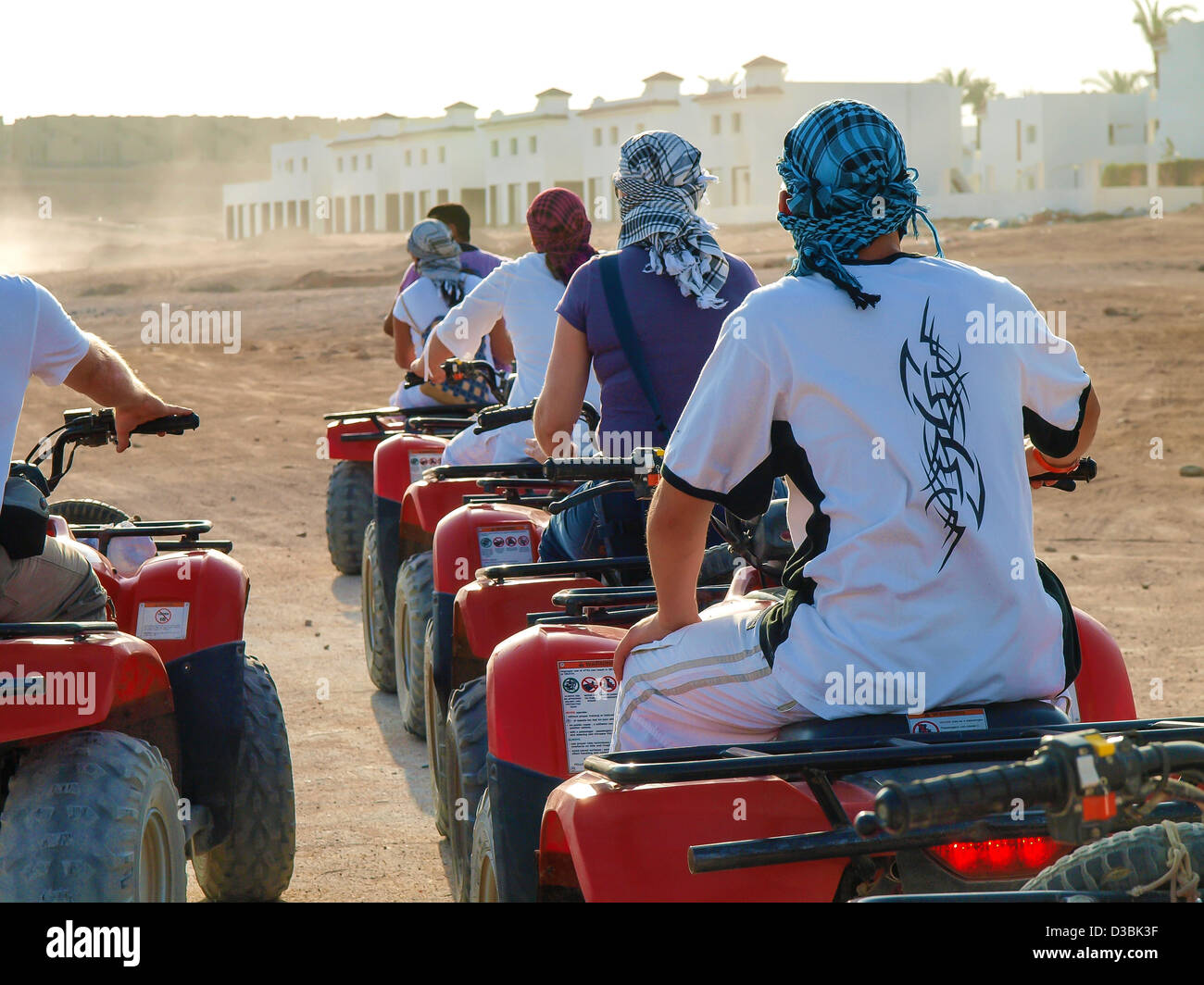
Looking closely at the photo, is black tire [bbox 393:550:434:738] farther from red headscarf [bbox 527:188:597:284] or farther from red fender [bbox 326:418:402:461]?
red fender [bbox 326:418:402:461]

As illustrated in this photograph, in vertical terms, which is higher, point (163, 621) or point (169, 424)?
point (169, 424)

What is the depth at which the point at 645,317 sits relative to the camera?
4547 mm

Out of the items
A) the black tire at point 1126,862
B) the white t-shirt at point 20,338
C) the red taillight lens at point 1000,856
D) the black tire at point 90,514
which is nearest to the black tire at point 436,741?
the black tire at point 90,514

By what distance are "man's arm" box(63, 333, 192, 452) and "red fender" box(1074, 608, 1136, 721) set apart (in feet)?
7.16

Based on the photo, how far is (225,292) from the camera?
38312 millimetres

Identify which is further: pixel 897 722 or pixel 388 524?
pixel 388 524

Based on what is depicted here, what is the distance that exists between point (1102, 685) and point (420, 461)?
16.0 feet

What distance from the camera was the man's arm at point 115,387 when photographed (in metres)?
3.61

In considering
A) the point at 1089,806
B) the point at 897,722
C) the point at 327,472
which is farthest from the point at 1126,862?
the point at 327,472

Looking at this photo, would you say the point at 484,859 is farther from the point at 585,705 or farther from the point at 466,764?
the point at 466,764

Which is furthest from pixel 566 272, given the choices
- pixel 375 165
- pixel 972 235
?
pixel 375 165

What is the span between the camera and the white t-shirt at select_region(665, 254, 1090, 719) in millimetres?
2619

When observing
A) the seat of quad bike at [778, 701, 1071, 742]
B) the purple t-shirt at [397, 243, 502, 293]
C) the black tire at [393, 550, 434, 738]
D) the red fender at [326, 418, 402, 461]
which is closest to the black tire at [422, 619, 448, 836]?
the black tire at [393, 550, 434, 738]
